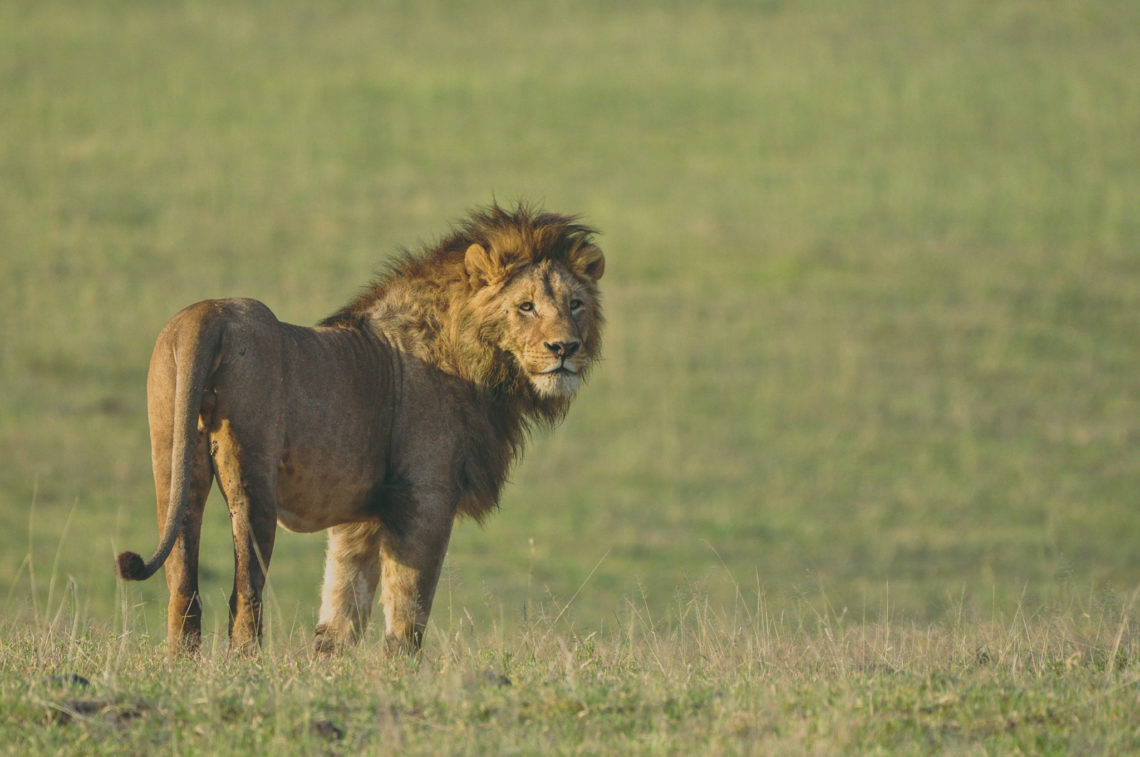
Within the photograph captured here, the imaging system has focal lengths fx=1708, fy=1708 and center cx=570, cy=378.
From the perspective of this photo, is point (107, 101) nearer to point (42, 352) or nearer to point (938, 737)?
point (42, 352)

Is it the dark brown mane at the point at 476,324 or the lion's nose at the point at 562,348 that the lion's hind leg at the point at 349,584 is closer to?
the dark brown mane at the point at 476,324

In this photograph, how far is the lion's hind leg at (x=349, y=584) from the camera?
8.00 m

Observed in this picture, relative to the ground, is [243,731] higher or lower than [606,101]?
lower

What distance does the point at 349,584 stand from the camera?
805 cm

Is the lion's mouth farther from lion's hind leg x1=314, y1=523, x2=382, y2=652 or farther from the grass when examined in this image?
the grass

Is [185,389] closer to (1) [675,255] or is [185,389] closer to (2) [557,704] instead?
(2) [557,704]

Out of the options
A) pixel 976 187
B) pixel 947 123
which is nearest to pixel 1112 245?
pixel 976 187

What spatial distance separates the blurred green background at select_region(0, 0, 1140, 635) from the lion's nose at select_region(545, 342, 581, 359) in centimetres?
118

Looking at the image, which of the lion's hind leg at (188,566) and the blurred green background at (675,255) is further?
the blurred green background at (675,255)

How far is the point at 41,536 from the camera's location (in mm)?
22438

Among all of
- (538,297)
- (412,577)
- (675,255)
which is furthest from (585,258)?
(675,255)

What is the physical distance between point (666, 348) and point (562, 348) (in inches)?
946

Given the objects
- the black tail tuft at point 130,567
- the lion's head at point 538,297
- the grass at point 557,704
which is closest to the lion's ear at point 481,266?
the lion's head at point 538,297

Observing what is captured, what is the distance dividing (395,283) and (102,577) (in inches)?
542
